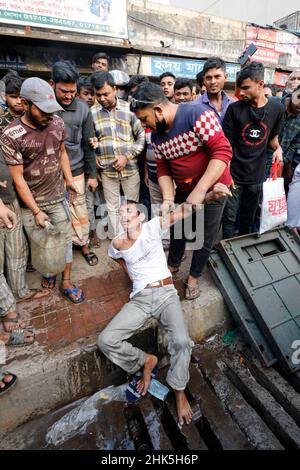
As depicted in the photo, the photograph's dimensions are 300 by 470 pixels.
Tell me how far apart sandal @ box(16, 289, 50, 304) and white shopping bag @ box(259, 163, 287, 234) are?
2.59 m

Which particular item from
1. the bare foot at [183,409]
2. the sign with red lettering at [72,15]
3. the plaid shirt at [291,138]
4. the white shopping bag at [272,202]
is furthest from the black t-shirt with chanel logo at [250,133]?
the sign with red lettering at [72,15]

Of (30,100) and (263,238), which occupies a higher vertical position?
(30,100)

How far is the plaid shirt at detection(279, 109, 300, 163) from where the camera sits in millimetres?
3639

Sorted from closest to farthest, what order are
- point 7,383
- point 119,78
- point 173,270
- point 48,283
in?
point 7,383 → point 48,283 → point 173,270 → point 119,78

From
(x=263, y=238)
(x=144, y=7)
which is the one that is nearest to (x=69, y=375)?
(x=263, y=238)

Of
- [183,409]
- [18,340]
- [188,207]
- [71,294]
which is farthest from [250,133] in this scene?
[18,340]

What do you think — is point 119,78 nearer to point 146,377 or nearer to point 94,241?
point 94,241

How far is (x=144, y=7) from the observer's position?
9492 mm

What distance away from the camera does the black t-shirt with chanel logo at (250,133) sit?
9.32 feet

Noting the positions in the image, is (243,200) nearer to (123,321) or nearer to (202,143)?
(202,143)

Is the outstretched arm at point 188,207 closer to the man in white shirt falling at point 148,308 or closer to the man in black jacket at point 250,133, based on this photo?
the man in white shirt falling at point 148,308

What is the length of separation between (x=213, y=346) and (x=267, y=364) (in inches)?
22.3

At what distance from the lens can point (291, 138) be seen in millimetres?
3693

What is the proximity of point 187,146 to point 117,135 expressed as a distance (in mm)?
1458
